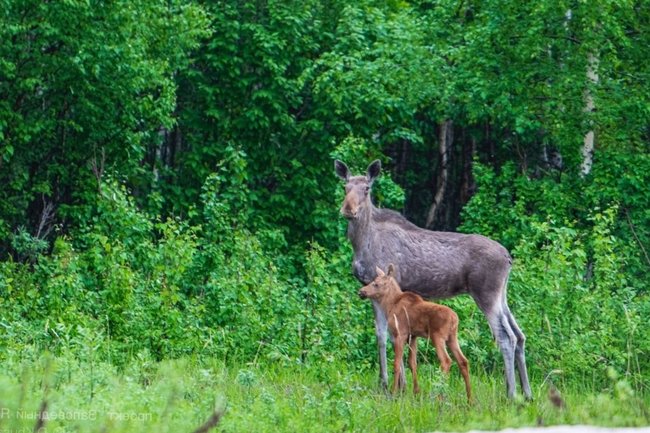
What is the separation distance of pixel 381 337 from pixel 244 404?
122 inches

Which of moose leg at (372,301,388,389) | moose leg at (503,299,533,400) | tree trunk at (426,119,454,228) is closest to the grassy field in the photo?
moose leg at (503,299,533,400)

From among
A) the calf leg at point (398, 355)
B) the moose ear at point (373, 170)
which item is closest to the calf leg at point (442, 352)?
the calf leg at point (398, 355)

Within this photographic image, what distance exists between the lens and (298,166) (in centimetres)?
2175

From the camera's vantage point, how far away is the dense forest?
559 inches

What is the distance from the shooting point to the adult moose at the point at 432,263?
1306 centimetres

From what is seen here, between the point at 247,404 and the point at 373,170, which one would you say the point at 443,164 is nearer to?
the point at 373,170

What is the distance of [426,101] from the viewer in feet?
66.3

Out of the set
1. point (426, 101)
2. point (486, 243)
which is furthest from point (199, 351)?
point (426, 101)

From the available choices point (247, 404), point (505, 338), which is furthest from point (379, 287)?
point (247, 404)

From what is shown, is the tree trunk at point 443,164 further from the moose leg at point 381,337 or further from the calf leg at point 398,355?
the calf leg at point 398,355

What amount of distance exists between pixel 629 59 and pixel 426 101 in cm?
338

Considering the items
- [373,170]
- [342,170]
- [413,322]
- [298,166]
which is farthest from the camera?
[298,166]

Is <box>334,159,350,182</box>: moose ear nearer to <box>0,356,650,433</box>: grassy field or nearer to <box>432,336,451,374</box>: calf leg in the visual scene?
<box>0,356,650,433</box>: grassy field

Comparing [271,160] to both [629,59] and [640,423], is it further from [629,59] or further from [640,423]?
[640,423]
